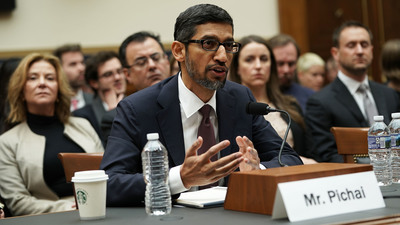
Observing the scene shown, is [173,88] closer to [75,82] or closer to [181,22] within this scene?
[181,22]

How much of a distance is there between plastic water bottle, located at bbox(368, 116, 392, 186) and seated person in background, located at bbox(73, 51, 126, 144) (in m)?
2.60

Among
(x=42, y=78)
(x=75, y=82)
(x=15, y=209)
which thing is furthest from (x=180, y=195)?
(x=75, y=82)

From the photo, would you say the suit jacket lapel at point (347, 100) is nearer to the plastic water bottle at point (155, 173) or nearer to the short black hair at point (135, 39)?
the short black hair at point (135, 39)

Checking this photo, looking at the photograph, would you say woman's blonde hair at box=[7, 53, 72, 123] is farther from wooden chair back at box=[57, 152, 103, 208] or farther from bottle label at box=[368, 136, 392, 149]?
bottle label at box=[368, 136, 392, 149]

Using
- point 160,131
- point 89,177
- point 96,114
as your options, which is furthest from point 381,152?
point 96,114

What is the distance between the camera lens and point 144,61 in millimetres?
4434

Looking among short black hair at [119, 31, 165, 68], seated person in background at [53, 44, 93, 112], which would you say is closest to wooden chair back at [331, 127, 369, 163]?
short black hair at [119, 31, 165, 68]

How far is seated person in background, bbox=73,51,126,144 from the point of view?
5.15 metres

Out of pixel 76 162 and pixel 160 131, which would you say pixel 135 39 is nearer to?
pixel 76 162

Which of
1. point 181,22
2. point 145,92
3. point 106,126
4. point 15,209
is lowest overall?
point 15,209

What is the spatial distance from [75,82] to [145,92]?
3.46 m

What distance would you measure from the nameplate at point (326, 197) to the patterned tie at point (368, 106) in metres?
2.65

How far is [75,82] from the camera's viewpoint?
614 cm

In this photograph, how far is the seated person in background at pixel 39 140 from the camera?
3.76 metres
